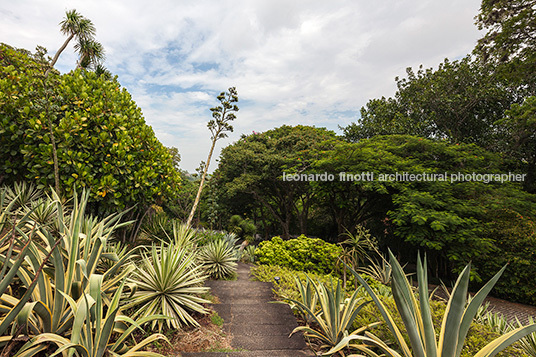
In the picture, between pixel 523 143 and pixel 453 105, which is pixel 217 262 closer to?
pixel 523 143

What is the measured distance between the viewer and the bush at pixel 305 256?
5973 millimetres

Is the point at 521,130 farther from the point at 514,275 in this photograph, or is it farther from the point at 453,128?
the point at 514,275

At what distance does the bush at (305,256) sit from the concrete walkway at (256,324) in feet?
5.70

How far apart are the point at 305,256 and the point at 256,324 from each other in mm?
3247

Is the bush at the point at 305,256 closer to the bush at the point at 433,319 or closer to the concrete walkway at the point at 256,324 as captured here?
the concrete walkway at the point at 256,324

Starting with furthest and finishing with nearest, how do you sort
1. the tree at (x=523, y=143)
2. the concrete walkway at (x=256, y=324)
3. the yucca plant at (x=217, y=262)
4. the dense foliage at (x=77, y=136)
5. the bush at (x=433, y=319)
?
the tree at (x=523, y=143) < the yucca plant at (x=217, y=262) < the dense foliage at (x=77, y=136) < the concrete walkway at (x=256, y=324) < the bush at (x=433, y=319)

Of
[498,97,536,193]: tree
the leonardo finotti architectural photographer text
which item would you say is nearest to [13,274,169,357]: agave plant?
the leonardo finotti architectural photographer text

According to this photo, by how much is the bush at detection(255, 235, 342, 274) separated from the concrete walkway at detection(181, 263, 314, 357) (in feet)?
5.70

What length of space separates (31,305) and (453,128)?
16.7 metres

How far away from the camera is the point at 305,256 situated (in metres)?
6.07

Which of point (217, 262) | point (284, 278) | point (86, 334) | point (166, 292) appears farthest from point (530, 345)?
point (217, 262)

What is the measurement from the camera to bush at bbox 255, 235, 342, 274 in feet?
19.6

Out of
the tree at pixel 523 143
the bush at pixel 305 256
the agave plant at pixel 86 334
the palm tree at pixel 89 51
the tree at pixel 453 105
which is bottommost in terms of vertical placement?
the bush at pixel 305 256

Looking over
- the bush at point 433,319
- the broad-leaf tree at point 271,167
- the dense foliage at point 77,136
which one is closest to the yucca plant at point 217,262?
the bush at point 433,319
